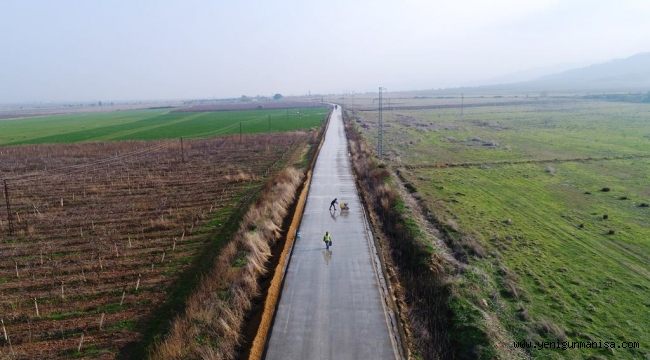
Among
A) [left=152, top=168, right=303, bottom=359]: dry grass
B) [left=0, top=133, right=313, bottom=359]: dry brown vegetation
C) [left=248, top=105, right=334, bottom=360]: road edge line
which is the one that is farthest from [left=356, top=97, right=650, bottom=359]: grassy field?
[left=0, top=133, right=313, bottom=359]: dry brown vegetation

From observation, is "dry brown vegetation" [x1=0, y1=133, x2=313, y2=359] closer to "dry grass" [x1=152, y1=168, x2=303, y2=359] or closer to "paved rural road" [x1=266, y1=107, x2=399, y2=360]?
"dry grass" [x1=152, y1=168, x2=303, y2=359]

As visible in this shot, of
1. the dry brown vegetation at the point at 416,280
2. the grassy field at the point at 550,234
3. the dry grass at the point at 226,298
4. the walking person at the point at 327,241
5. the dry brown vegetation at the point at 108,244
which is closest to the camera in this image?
the dry grass at the point at 226,298

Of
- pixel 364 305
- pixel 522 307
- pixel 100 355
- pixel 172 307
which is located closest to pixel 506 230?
pixel 522 307

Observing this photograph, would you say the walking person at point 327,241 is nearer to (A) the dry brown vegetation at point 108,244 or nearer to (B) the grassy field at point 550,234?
(A) the dry brown vegetation at point 108,244

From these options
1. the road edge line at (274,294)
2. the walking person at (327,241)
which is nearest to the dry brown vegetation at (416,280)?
the walking person at (327,241)

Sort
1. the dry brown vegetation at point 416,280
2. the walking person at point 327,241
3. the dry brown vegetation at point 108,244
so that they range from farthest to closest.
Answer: the walking person at point 327,241
the dry brown vegetation at point 108,244
the dry brown vegetation at point 416,280

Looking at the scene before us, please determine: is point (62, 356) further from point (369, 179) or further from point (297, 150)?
point (297, 150)
